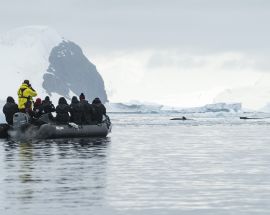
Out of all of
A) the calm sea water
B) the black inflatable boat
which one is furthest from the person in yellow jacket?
the calm sea water

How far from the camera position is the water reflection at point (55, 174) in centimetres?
1395

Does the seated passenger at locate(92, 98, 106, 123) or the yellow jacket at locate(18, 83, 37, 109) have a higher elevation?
the yellow jacket at locate(18, 83, 37, 109)

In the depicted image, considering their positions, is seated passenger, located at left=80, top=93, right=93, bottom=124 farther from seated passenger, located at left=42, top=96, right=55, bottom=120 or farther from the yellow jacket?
the yellow jacket

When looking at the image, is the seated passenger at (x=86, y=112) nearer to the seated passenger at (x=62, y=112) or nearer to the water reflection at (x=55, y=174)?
the seated passenger at (x=62, y=112)

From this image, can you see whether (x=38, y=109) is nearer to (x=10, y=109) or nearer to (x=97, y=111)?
(x=10, y=109)

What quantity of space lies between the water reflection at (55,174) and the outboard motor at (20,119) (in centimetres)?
397

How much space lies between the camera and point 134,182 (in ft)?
54.3

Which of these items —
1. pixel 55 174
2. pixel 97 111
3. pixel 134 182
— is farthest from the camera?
pixel 97 111

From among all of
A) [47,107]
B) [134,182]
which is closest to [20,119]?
[47,107]

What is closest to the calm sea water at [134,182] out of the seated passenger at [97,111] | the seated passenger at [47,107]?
the seated passenger at [47,107]

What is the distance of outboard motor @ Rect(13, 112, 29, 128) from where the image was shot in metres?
34.0

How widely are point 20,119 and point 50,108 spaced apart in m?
1.80

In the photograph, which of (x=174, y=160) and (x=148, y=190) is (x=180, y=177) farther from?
(x=174, y=160)

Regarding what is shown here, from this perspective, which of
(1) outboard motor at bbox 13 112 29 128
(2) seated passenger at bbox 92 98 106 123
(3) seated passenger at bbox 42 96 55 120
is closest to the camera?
(1) outboard motor at bbox 13 112 29 128
